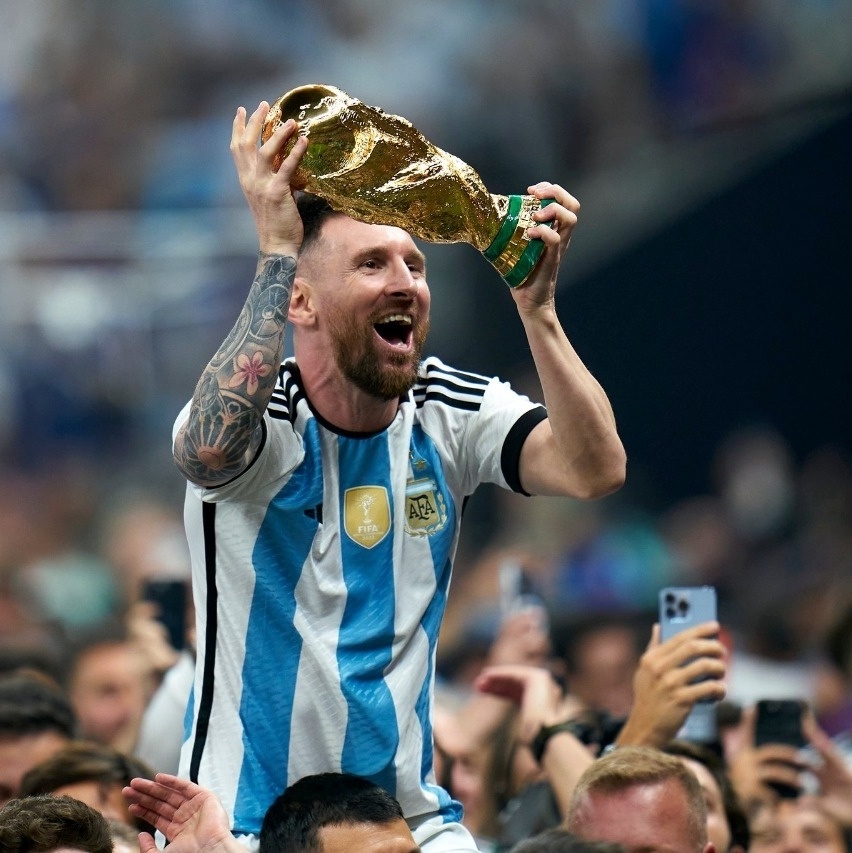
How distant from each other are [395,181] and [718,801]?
7.17ft

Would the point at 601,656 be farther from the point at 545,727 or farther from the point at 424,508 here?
the point at 424,508

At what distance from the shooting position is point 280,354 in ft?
8.78

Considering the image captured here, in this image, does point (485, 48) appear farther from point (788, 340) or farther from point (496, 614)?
point (496, 614)

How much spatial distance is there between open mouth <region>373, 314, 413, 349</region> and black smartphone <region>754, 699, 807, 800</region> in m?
2.63

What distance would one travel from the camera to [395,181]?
2.81m

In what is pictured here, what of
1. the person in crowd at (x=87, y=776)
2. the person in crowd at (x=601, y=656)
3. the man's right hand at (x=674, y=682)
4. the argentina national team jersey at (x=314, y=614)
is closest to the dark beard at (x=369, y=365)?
the argentina national team jersey at (x=314, y=614)

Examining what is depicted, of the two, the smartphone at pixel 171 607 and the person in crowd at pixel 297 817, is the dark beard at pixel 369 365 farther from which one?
the smartphone at pixel 171 607

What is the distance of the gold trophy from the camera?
2.75 metres

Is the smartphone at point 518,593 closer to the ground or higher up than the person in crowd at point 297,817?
higher up

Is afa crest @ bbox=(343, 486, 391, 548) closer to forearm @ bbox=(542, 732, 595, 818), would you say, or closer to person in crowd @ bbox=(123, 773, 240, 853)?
person in crowd @ bbox=(123, 773, 240, 853)

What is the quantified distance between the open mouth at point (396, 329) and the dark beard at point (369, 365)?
29mm

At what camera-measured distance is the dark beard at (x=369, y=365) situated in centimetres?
290

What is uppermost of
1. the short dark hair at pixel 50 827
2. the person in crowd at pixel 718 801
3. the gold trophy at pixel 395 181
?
the gold trophy at pixel 395 181

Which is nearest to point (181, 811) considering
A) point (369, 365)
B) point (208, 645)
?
point (208, 645)
